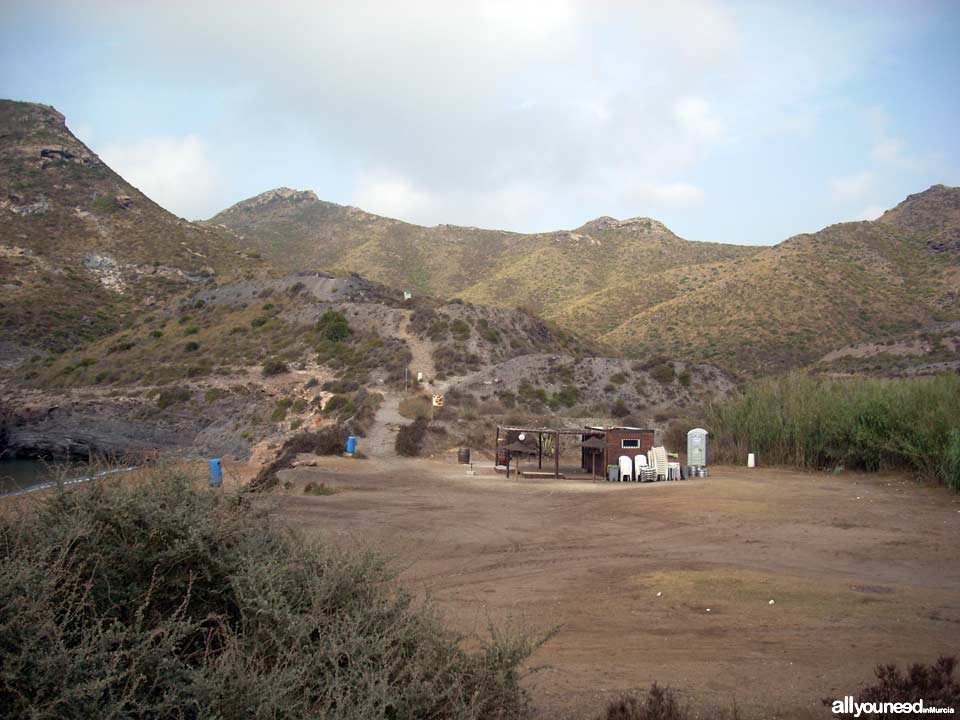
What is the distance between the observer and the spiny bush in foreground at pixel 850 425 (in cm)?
1636

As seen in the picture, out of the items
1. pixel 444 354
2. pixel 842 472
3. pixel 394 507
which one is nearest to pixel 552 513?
pixel 394 507

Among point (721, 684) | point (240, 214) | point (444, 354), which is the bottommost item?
point (721, 684)

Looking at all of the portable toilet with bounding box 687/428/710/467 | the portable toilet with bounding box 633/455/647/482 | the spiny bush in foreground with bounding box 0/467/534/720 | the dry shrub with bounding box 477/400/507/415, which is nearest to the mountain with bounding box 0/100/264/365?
the dry shrub with bounding box 477/400/507/415

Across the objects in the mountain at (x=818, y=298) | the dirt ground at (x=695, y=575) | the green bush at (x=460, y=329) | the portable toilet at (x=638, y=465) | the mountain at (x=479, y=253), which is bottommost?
the dirt ground at (x=695, y=575)

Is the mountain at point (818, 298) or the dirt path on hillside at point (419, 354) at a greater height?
the mountain at point (818, 298)

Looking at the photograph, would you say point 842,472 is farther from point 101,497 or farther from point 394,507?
point 101,497

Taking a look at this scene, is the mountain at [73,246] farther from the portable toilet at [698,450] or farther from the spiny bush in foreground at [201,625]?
the spiny bush in foreground at [201,625]

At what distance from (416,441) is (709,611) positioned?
19.4 metres

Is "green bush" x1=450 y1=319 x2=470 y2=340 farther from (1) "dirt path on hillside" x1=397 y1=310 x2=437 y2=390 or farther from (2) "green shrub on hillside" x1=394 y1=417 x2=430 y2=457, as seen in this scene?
(2) "green shrub on hillside" x1=394 y1=417 x2=430 y2=457

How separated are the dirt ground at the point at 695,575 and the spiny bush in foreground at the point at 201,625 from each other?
Answer: 0.74m

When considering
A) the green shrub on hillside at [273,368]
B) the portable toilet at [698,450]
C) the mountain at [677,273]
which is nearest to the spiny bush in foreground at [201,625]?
the portable toilet at [698,450]

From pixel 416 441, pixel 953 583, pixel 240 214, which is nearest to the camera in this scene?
pixel 953 583

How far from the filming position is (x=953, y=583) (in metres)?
8.87

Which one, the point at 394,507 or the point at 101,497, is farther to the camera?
the point at 394,507
